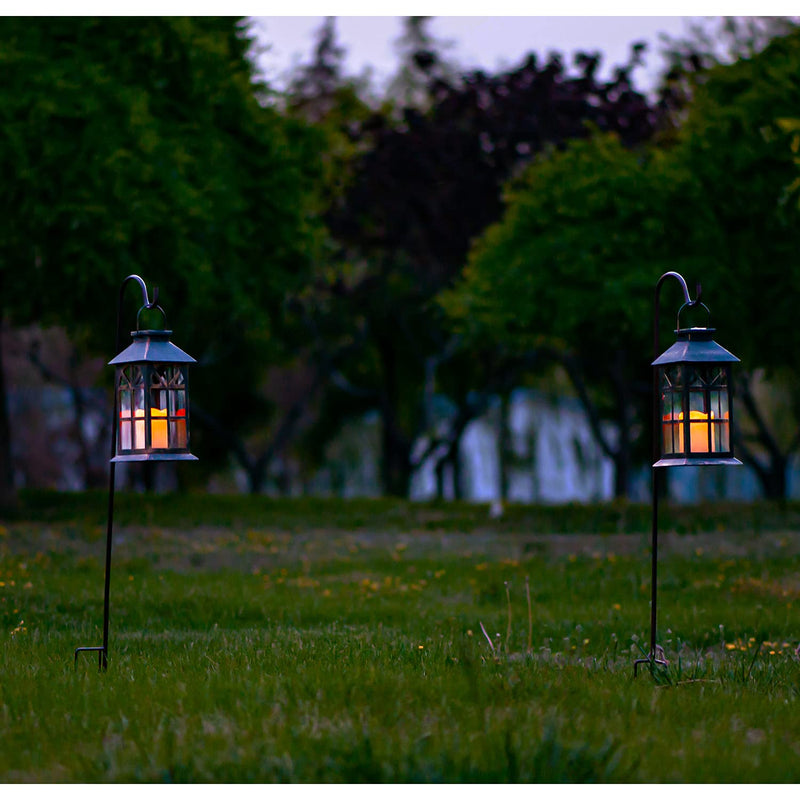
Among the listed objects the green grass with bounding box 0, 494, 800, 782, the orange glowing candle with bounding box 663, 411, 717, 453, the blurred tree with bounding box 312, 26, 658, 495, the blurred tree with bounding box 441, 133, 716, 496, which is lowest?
the green grass with bounding box 0, 494, 800, 782

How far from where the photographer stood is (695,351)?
8203 mm

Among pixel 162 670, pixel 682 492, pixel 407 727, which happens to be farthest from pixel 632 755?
pixel 682 492

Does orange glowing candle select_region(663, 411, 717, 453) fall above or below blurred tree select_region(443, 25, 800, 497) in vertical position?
below

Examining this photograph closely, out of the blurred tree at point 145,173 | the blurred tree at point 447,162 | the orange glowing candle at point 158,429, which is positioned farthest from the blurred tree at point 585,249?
the orange glowing candle at point 158,429

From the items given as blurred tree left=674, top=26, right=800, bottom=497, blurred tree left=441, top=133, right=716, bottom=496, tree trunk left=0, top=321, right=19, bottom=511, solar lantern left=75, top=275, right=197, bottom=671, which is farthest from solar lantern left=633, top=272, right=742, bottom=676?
tree trunk left=0, top=321, right=19, bottom=511

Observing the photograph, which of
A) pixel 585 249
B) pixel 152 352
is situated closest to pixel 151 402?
pixel 152 352

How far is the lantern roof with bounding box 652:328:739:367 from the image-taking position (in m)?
8.13

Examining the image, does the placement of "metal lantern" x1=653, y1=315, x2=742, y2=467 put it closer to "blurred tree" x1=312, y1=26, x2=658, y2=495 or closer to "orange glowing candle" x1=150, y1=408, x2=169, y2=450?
"orange glowing candle" x1=150, y1=408, x2=169, y2=450

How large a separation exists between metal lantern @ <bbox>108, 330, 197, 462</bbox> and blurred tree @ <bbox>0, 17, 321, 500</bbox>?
449 inches

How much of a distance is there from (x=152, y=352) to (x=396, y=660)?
288cm

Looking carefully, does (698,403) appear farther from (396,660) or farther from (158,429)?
(158,429)

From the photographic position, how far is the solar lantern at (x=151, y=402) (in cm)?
834

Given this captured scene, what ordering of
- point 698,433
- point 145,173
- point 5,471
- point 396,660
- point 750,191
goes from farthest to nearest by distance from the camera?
point 5,471 < point 750,191 < point 145,173 < point 396,660 < point 698,433

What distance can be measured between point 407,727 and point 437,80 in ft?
91.8
